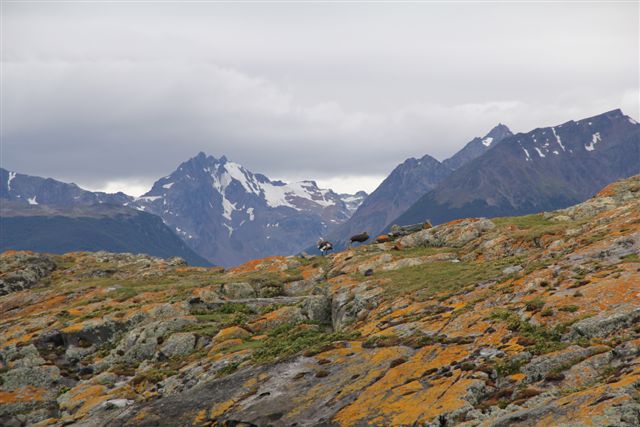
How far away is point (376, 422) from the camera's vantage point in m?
24.0

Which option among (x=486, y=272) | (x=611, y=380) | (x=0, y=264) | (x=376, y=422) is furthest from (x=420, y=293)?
(x=0, y=264)

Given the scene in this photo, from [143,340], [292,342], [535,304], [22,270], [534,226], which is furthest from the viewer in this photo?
[22,270]

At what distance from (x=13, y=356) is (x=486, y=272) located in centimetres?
4650

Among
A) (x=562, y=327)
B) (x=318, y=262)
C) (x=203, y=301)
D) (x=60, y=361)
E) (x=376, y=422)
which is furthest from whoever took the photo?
(x=318, y=262)

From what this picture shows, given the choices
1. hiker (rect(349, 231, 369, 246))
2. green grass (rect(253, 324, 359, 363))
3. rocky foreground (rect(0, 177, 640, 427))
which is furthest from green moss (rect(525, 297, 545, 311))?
hiker (rect(349, 231, 369, 246))

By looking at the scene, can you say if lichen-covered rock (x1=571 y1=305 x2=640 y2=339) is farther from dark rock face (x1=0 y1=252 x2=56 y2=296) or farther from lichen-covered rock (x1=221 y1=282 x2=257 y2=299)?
dark rock face (x1=0 y1=252 x2=56 y2=296)

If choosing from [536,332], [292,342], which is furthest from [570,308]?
[292,342]

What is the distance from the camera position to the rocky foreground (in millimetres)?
23438

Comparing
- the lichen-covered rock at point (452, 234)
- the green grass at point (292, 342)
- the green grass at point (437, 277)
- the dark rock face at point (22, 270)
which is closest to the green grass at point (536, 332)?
the green grass at point (437, 277)

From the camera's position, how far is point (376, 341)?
111 ft

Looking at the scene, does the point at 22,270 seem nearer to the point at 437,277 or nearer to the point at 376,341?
the point at 437,277

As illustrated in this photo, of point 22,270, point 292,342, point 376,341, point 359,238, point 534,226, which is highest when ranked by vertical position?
point 22,270

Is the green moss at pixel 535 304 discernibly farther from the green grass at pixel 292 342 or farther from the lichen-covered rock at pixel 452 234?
the lichen-covered rock at pixel 452 234

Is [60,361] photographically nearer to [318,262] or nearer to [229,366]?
[229,366]
